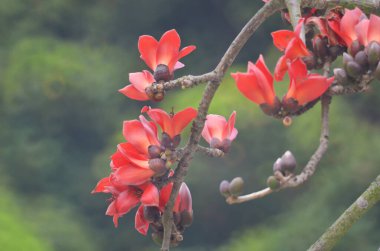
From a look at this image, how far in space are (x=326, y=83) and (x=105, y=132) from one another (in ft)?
31.6

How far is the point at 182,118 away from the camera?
79cm

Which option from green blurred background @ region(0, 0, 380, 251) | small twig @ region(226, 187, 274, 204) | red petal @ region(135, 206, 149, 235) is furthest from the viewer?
green blurred background @ region(0, 0, 380, 251)

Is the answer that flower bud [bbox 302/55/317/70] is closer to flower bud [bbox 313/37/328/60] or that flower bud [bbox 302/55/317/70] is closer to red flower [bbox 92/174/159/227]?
flower bud [bbox 313/37/328/60]

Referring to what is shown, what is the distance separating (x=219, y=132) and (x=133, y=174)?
0.33 feet

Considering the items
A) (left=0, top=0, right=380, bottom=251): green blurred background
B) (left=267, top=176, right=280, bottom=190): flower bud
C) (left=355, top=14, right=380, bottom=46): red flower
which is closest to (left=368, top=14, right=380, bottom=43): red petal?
(left=355, top=14, right=380, bottom=46): red flower

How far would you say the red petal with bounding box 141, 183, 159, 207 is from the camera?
772 millimetres

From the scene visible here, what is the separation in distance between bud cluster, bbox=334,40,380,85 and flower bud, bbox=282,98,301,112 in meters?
0.03

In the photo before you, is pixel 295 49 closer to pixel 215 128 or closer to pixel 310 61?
pixel 310 61

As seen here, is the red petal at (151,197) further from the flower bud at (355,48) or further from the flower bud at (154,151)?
the flower bud at (355,48)

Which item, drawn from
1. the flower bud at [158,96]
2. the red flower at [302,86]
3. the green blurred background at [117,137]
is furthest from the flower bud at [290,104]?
the green blurred background at [117,137]

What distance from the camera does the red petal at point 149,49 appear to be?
833mm

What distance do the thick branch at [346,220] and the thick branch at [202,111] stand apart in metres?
0.10

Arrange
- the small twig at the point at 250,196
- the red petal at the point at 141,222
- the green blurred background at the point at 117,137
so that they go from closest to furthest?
the small twig at the point at 250,196 < the red petal at the point at 141,222 < the green blurred background at the point at 117,137

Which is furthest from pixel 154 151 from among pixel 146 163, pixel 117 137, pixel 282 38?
pixel 117 137
